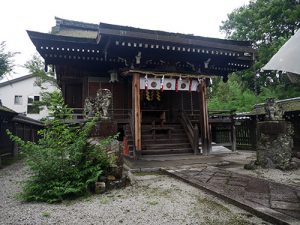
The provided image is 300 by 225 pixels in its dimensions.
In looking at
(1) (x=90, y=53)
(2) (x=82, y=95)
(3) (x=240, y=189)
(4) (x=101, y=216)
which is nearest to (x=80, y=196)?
(4) (x=101, y=216)

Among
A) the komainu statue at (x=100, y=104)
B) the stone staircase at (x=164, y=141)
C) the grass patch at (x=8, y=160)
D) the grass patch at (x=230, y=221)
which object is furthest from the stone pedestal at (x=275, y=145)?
the grass patch at (x=8, y=160)

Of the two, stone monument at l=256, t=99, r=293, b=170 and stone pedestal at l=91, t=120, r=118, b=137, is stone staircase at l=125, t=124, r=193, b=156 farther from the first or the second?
stone pedestal at l=91, t=120, r=118, b=137

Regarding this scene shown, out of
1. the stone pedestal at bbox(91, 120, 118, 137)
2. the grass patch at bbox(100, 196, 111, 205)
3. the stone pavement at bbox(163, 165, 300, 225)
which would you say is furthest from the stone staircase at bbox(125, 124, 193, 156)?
the grass patch at bbox(100, 196, 111, 205)

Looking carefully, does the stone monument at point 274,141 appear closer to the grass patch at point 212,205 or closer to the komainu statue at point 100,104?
the grass patch at point 212,205

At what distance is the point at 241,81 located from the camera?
2364 centimetres

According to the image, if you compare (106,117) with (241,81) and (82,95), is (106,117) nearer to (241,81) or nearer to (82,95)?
(82,95)

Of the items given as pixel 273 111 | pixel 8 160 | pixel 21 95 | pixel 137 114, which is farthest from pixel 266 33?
pixel 21 95

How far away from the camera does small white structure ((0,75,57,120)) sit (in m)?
27.8

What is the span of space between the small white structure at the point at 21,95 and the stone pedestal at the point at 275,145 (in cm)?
2539

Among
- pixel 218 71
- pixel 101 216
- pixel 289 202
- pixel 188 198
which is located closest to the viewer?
pixel 101 216

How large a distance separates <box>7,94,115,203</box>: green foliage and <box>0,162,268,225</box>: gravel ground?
29cm

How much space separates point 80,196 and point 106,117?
2355mm

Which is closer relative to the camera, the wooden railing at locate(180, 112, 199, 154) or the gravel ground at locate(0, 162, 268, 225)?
the gravel ground at locate(0, 162, 268, 225)

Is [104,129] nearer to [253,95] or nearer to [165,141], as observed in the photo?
[165,141]
